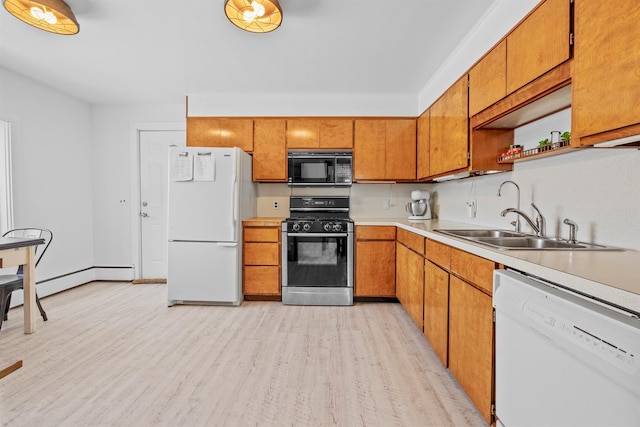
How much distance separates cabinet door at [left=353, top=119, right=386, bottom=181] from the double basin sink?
1.61 meters

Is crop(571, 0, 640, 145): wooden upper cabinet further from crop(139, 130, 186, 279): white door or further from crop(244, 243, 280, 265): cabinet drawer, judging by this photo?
crop(139, 130, 186, 279): white door

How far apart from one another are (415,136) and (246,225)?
7.29ft

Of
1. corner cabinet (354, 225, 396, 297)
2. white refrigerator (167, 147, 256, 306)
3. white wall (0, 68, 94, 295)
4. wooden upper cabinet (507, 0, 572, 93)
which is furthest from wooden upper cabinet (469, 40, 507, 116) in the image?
white wall (0, 68, 94, 295)

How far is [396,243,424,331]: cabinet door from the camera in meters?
2.33

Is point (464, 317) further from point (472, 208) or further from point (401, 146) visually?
point (401, 146)

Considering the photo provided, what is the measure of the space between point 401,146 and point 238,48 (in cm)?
202

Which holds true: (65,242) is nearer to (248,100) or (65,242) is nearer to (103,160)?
(103,160)

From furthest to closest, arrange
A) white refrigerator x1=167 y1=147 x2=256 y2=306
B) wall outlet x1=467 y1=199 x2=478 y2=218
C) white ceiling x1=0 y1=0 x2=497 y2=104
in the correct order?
white refrigerator x1=167 y1=147 x2=256 y2=306, wall outlet x1=467 y1=199 x2=478 y2=218, white ceiling x1=0 y1=0 x2=497 y2=104

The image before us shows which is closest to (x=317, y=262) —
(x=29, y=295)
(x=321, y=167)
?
(x=321, y=167)

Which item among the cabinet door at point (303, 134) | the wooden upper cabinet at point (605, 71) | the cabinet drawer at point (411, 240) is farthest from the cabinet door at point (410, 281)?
the cabinet door at point (303, 134)

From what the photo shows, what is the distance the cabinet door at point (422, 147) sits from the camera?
10.0 feet

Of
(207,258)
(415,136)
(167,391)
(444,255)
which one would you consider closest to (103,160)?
(207,258)

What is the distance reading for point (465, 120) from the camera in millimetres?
2150

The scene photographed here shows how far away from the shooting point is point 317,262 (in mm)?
3133
